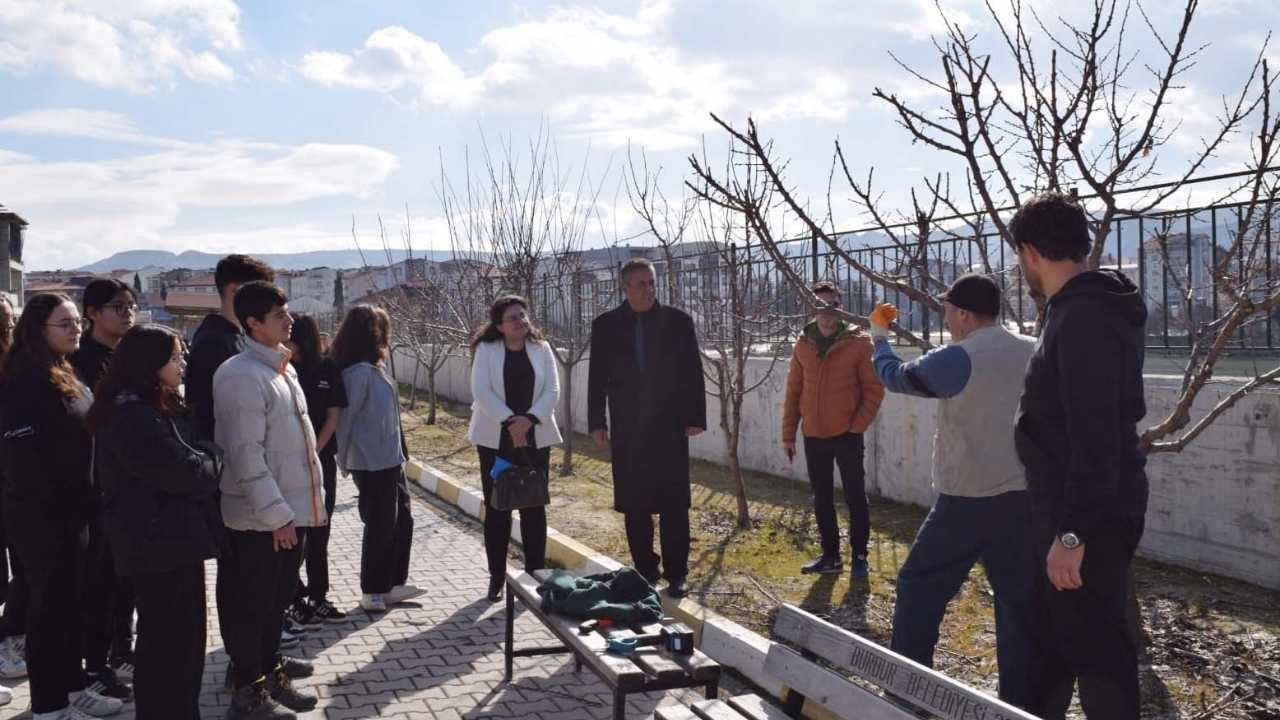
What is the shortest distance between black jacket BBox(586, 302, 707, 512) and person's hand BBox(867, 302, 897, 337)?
93.2 inches

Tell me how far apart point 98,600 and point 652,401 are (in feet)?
9.71

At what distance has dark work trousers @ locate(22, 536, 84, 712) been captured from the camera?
4.56 m

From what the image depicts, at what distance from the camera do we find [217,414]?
4.48 m

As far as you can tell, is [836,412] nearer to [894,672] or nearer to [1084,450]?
[894,672]

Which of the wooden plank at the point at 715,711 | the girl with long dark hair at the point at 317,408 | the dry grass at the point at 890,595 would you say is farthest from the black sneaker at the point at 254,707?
the dry grass at the point at 890,595

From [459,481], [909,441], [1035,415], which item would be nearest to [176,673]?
[1035,415]

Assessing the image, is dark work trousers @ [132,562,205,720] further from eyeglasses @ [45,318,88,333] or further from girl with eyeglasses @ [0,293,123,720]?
eyeglasses @ [45,318,88,333]

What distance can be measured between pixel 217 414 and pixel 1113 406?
3298 millimetres

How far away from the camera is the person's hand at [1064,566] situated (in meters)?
2.97

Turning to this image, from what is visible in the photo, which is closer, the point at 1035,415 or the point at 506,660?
the point at 1035,415

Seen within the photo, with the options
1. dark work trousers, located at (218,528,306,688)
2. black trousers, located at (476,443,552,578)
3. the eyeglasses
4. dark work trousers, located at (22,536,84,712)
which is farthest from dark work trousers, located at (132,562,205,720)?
black trousers, located at (476,443,552,578)

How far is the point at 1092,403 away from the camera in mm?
2904

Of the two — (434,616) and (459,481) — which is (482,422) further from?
(459,481)

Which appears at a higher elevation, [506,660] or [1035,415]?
[1035,415]
